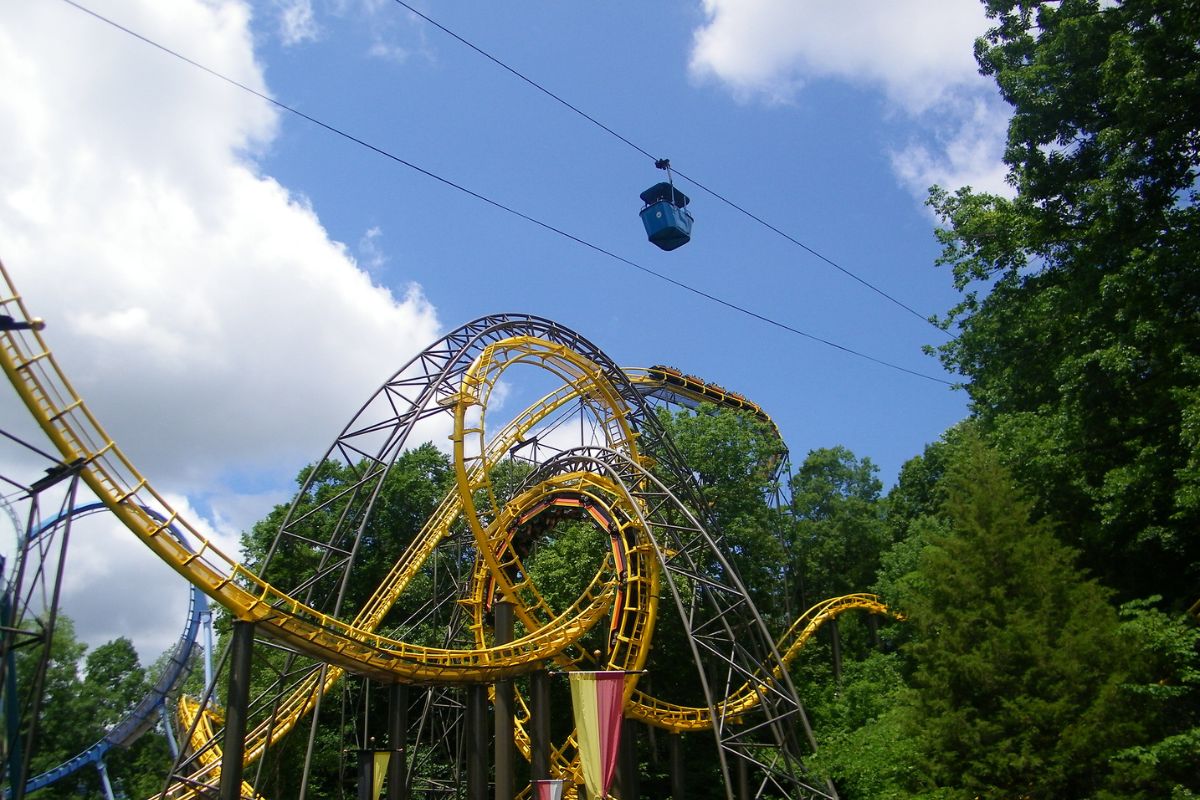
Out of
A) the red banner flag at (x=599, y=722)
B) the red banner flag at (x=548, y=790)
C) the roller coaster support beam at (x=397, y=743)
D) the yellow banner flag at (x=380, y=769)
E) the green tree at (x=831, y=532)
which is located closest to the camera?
the yellow banner flag at (x=380, y=769)

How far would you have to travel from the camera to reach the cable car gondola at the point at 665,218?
56.6 ft

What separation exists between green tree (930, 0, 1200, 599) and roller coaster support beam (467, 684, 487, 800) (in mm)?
10905

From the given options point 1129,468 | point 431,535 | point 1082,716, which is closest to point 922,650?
point 1082,716

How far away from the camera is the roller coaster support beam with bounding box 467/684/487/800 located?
Answer: 49.3ft

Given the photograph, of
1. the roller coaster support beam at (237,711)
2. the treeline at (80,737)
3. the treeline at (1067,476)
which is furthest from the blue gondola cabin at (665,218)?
the treeline at (80,737)

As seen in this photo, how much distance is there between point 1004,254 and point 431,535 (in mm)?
14328

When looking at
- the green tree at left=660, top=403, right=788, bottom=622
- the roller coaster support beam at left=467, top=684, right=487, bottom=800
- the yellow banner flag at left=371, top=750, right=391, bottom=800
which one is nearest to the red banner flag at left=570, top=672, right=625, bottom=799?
the roller coaster support beam at left=467, top=684, right=487, bottom=800

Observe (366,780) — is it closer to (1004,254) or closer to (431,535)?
(431,535)

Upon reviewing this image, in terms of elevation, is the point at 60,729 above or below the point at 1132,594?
above

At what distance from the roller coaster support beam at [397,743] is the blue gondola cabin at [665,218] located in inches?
376

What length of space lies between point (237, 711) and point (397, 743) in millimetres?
4334

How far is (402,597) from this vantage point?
26312 millimetres

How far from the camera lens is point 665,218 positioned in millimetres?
17250

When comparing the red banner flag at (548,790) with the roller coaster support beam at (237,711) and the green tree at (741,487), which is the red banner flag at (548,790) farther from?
the green tree at (741,487)
